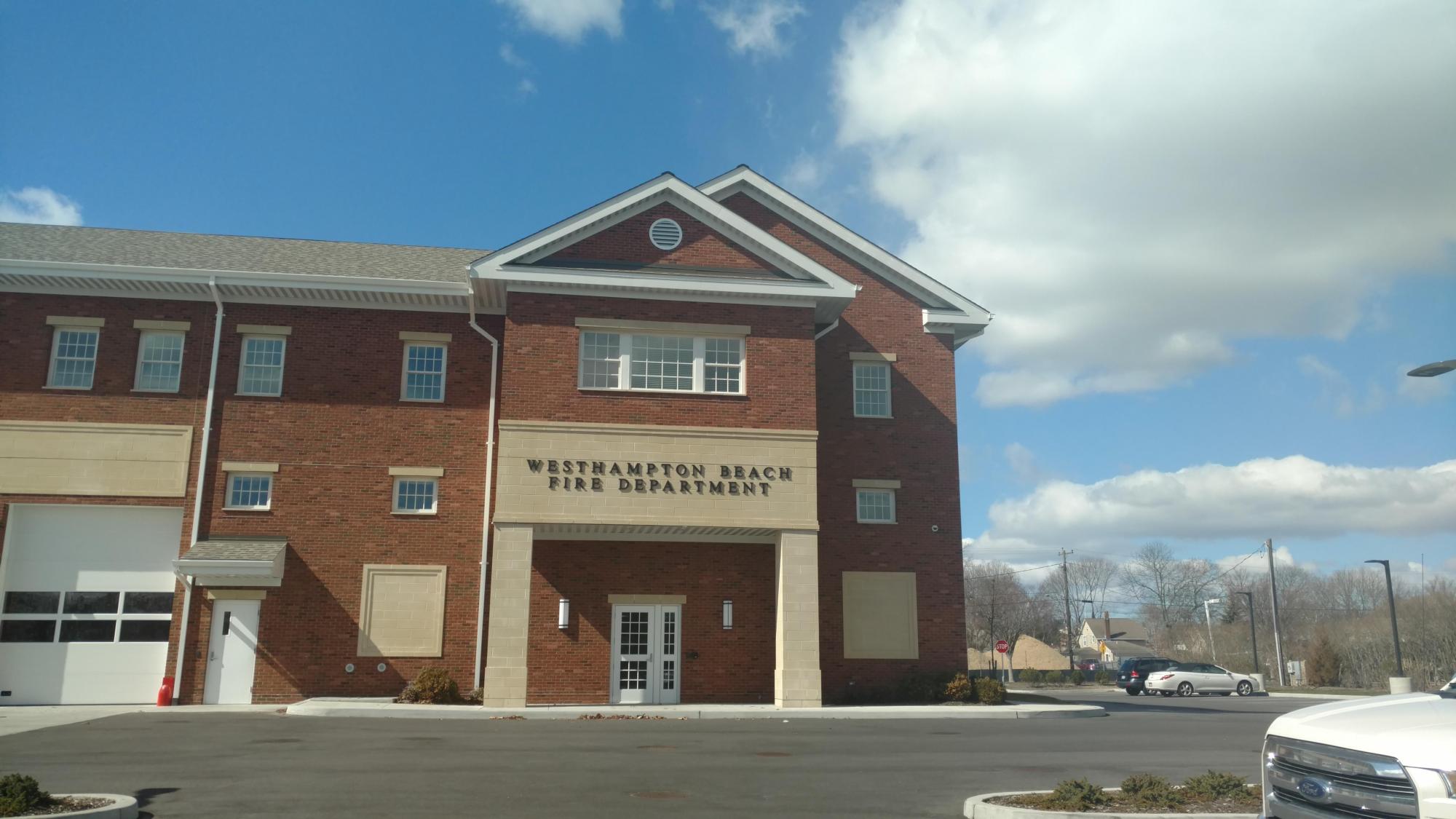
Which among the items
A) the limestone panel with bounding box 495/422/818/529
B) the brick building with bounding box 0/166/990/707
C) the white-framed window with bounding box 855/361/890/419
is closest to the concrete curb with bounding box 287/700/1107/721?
the brick building with bounding box 0/166/990/707

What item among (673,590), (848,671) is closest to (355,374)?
(673,590)

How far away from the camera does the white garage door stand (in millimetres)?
23766

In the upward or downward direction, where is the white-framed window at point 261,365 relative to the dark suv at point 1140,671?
upward

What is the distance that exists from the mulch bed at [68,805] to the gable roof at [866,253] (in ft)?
70.4

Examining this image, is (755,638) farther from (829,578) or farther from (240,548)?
(240,548)

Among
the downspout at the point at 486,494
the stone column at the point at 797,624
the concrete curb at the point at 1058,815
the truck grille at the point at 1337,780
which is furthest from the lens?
the downspout at the point at 486,494

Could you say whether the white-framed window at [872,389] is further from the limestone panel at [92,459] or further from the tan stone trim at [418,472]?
the limestone panel at [92,459]

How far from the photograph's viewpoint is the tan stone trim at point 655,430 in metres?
22.7

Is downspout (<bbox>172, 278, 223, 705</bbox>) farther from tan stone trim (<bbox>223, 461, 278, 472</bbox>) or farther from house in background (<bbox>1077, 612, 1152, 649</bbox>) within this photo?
house in background (<bbox>1077, 612, 1152, 649</bbox>)

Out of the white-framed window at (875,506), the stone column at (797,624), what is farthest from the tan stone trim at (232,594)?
the white-framed window at (875,506)

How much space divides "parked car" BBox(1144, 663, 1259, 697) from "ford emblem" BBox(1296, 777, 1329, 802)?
39.8 meters

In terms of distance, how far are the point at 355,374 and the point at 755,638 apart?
1141 cm

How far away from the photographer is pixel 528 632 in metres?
23.4

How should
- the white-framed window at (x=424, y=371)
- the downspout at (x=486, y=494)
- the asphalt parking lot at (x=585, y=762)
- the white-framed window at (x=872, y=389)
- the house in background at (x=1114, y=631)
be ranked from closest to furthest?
the asphalt parking lot at (x=585, y=762)
the downspout at (x=486, y=494)
the white-framed window at (x=424, y=371)
the white-framed window at (x=872, y=389)
the house in background at (x=1114, y=631)
